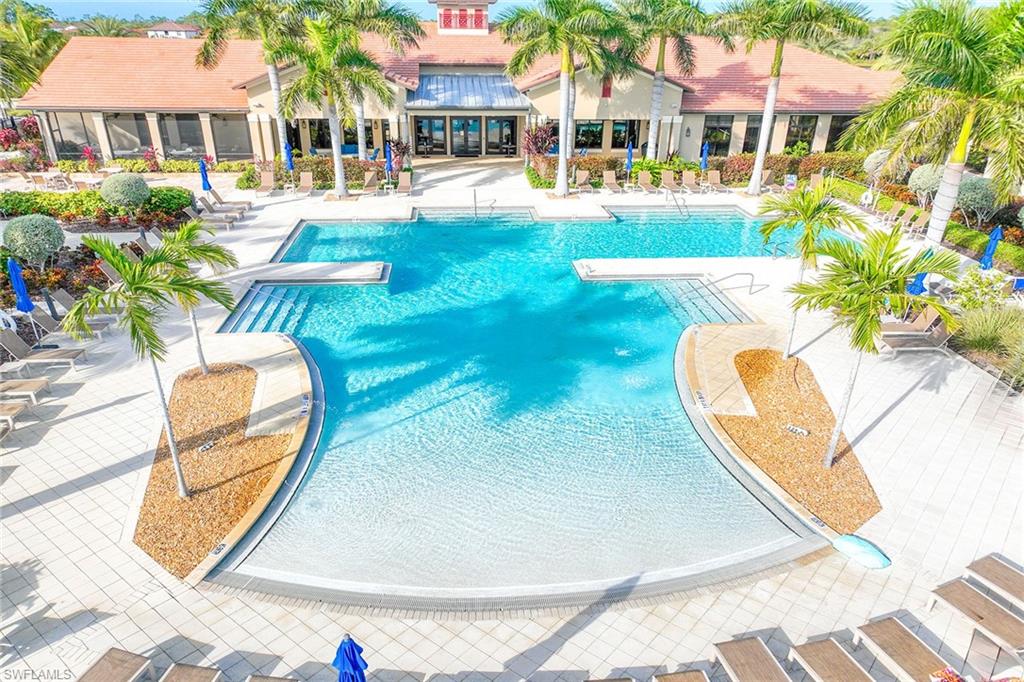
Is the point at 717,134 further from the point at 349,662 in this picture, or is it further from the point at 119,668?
the point at 119,668

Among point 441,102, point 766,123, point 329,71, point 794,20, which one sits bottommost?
point 766,123

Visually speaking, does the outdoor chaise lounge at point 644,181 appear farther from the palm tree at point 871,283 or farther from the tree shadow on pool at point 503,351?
the palm tree at point 871,283

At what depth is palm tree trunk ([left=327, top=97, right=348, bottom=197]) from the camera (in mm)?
29297

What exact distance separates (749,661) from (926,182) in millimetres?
25459

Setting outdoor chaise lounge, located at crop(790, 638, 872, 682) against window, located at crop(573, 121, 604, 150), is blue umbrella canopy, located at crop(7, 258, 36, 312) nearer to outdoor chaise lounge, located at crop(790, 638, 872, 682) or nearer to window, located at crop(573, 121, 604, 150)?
outdoor chaise lounge, located at crop(790, 638, 872, 682)

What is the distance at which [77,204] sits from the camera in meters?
26.7

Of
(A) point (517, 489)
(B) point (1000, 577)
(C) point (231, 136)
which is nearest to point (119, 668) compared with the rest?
(A) point (517, 489)

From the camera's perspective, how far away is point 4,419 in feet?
41.9

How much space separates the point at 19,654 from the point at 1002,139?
75.0ft

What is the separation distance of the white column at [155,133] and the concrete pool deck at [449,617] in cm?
2794

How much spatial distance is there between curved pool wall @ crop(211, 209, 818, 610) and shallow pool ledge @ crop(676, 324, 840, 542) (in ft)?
0.69

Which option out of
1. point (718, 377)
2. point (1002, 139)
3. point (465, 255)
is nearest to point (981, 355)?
point (1002, 139)

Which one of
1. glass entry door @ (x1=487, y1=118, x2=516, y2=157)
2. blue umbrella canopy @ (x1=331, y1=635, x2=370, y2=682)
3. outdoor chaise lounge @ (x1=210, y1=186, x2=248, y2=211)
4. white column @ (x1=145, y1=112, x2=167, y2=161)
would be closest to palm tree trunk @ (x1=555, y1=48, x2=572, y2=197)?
glass entry door @ (x1=487, y1=118, x2=516, y2=157)

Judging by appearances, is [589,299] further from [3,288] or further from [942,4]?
[3,288]
